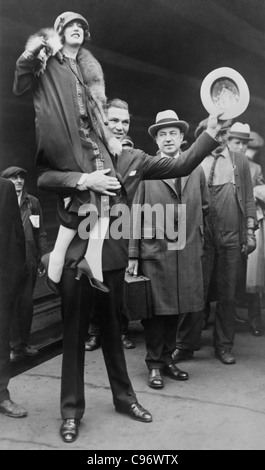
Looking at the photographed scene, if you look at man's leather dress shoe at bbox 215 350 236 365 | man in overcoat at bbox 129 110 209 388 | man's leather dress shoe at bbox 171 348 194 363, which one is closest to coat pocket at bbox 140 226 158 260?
man in overcoat at bbox 129 110 209 388

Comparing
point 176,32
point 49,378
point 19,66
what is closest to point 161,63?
point 176,32

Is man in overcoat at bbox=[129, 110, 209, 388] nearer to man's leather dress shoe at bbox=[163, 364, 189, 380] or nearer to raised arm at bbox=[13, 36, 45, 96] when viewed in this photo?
man's leather dress shoe at bbox=[163, 364, 189, 380]

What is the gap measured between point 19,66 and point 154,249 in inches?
55.2

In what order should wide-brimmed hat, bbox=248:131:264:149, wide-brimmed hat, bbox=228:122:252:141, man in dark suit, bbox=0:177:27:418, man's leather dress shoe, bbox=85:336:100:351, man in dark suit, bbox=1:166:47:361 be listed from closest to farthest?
man in dark suit, bbox=0:177:27:418, man in dark suit, bbox=1:166:47:361, man's leather dress shoe, bbox=85:336:100:351, wide-brimmed hat, bbox=228:122:252:141, wide-brimmed hat, bbox=248:131:264:149

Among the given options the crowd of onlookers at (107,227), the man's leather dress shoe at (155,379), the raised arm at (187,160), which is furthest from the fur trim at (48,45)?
the man's leather dress shoe at (155,379)

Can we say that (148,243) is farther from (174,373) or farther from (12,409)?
(12,409)

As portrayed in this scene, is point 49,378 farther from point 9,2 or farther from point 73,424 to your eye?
point 9,2

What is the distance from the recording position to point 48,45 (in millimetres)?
2352

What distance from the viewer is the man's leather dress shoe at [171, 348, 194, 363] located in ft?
11.9

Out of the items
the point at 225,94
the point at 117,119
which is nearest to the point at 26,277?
the point at 117,119

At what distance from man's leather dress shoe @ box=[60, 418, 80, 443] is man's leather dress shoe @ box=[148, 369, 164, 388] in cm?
71

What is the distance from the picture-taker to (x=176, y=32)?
4.29 metres

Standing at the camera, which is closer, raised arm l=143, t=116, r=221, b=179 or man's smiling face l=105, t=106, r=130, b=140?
raised arm l=143, t=116, r=221, b=179

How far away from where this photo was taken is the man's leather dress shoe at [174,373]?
326 centimetres
